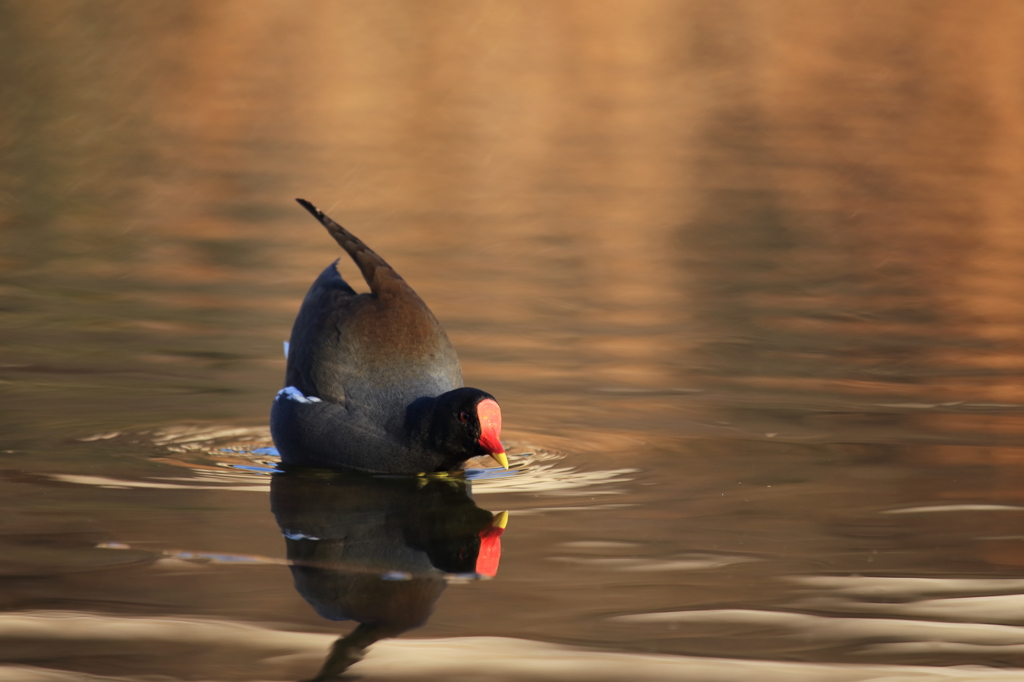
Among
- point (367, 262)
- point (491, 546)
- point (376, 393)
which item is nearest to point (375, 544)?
point (491, 546)

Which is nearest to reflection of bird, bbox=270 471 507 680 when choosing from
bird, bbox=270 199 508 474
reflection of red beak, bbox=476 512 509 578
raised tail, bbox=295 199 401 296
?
reflection of red beak, bbox=476 512 509 578

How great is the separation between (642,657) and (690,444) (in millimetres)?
2773

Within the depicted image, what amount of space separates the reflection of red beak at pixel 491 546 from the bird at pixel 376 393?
53 cm

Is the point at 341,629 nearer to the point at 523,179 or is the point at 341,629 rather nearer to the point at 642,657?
the point at 642,657

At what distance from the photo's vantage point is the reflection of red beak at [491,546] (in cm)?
524

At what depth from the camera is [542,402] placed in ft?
25.8

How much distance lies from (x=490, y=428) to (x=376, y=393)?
2.26 feet

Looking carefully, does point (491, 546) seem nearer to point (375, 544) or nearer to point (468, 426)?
point (375, 544)

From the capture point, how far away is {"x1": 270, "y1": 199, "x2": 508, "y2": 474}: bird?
6.42m

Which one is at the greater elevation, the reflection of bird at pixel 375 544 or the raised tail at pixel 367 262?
the raised tail at pixel 367 262

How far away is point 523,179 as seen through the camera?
18734mm

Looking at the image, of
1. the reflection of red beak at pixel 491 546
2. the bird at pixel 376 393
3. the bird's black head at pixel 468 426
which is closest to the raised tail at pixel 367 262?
the bird at pixel 376 393

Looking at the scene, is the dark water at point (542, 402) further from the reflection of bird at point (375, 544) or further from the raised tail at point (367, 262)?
the raised tail at point (367, 262)

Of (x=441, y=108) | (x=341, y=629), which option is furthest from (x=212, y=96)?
(x=341, y=629)
